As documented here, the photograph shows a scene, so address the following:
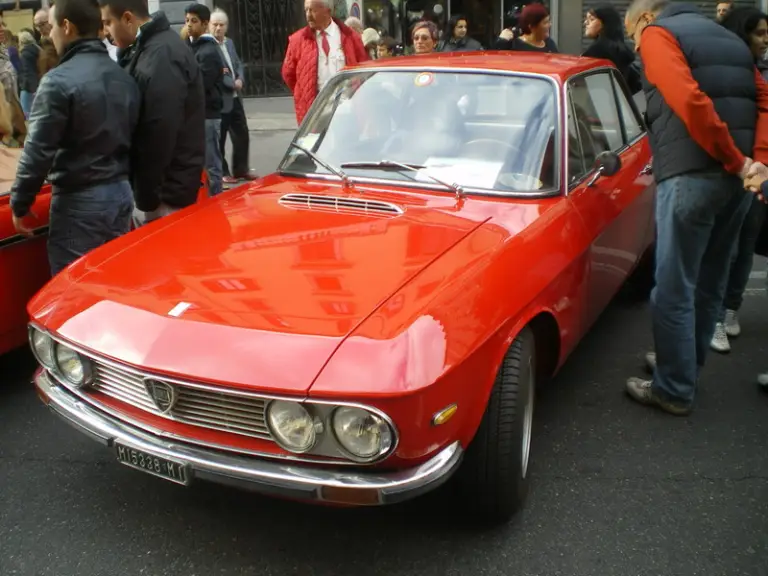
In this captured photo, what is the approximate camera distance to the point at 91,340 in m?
2.52

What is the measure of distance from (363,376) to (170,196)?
101 inches

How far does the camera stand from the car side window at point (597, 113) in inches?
151

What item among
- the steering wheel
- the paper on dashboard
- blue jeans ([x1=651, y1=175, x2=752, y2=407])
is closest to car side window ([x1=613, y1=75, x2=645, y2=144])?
blue jeans ([x1=651, y1=175, x2=752, y2=407])

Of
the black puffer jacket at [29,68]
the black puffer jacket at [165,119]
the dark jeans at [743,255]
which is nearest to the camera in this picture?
the black puffer jacket at [165,119]

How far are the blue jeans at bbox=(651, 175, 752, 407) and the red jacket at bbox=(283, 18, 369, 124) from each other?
3.96 m

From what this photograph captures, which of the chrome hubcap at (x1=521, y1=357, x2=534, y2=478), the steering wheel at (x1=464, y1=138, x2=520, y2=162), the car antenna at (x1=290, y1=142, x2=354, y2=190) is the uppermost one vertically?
the steering wheel at (x1=464, y1=138, x2=520, y2=162)

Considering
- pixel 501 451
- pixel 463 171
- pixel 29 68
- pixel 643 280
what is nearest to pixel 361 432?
pixel 501 451

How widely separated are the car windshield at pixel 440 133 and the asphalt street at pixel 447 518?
4.01 feet

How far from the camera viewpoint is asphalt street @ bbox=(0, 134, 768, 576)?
268 cm

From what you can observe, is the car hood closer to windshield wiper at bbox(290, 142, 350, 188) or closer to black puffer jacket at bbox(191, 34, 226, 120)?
windshield wiper at bbox(290, 142, 350, 188)

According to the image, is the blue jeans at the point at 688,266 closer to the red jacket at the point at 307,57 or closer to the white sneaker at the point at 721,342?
the white sneaker at the point at 721,342

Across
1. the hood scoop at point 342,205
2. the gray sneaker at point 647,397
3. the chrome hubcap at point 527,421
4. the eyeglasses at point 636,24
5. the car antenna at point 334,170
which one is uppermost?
the eyeglasses at point 636,24

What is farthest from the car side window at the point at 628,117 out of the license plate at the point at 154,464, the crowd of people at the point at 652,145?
the license plate at the point at 154,464

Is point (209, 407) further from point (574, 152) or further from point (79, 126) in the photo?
point (574, 152)
